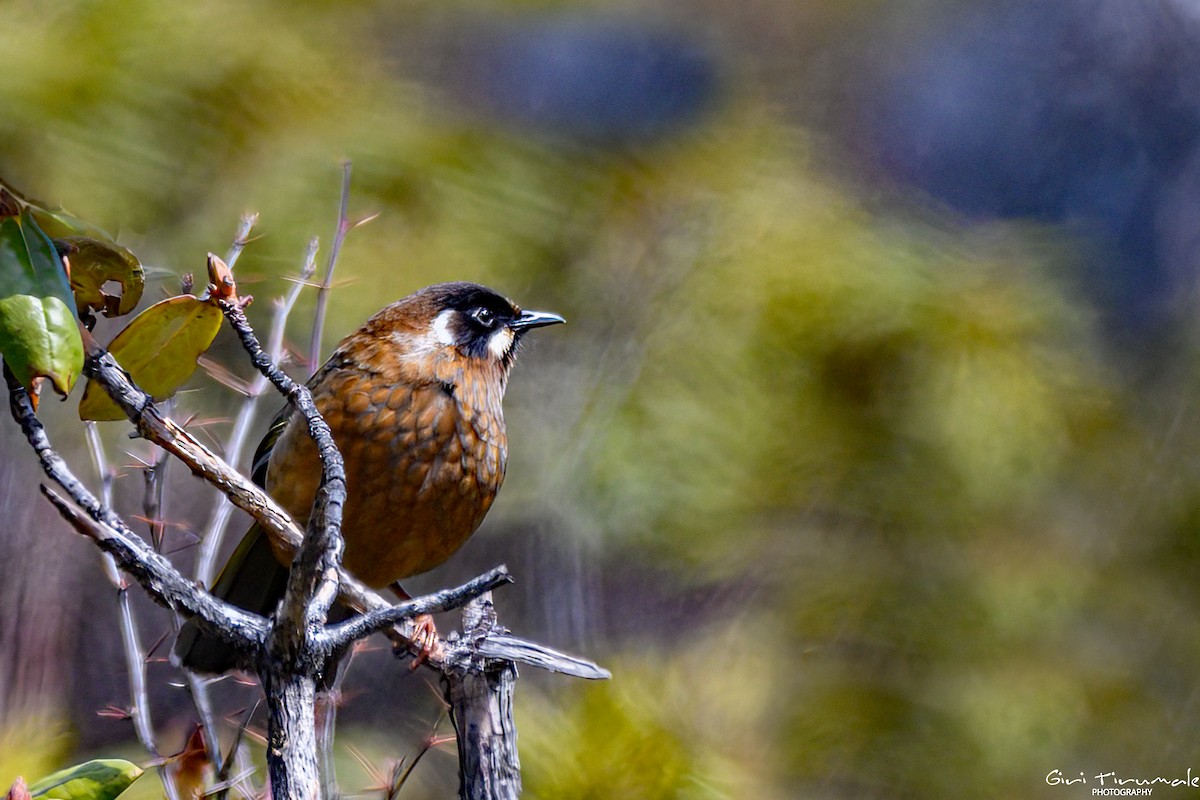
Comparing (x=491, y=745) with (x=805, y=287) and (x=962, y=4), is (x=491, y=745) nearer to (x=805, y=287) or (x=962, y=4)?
(x=805, y=287)

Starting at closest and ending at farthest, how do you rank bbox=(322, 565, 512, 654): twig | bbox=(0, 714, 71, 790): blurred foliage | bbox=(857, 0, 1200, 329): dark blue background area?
bbox=(322, 565, 512, 654): twig
bbox=(0, 714, 71, 790): blurred foliage
bbox=(857, 0, 1200, 329): dark blue background area

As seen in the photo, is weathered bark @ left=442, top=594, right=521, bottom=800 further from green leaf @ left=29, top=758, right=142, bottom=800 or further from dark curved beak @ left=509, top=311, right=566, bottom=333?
dark curved beak @ left=509, top=311, right=566, bottom=333

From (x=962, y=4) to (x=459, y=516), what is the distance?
2454 millimetres

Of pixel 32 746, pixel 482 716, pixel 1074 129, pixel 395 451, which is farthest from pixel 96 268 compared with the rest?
pixel 1074 129

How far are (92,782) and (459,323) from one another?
3.53 ft

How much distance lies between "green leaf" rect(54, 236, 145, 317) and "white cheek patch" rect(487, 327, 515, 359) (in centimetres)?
98

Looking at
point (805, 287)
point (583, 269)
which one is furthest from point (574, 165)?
point (805, 287)

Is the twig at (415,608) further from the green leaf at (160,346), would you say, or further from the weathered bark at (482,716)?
the weathered bark at (482,716)

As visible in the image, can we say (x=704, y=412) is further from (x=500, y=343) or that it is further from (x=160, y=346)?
(x=160, y=346)

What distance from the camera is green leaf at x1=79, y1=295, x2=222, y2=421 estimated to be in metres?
0.97

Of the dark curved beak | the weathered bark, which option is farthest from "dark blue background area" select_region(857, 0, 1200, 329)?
the weathered bark

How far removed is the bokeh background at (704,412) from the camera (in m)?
2.30

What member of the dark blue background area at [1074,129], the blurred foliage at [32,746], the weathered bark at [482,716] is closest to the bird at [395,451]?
the weathered bark at [482,716]

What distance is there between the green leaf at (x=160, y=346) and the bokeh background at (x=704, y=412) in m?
1.17
